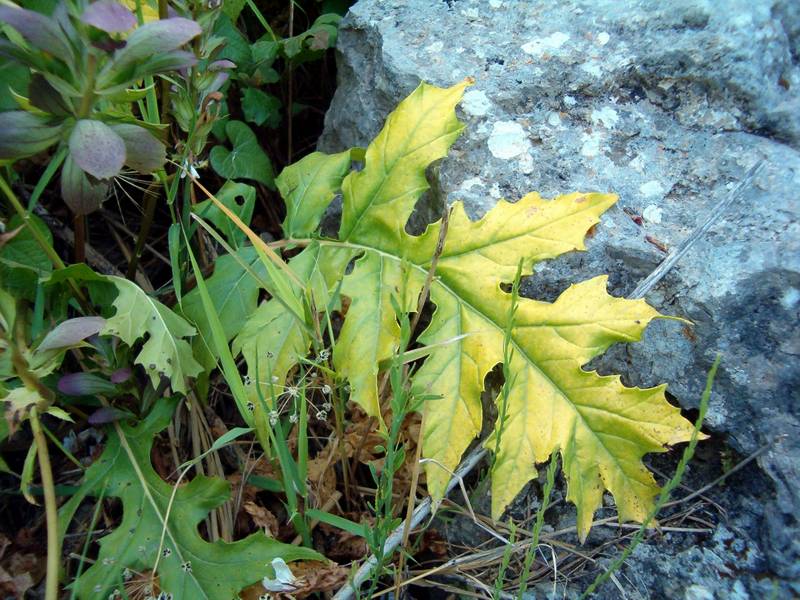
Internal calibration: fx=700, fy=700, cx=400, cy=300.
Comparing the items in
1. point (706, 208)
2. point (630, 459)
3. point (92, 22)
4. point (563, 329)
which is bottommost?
point (630, 459)

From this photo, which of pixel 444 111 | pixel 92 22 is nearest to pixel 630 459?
pixel 444 111

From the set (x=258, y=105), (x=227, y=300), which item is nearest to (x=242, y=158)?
(x=258, y=105)

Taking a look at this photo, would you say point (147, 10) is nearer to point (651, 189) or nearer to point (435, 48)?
point (435, 48)

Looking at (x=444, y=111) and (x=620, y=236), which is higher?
(x=444, y=111)

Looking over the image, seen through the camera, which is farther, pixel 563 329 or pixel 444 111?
pixel 444 111

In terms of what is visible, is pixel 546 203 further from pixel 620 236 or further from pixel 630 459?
pixel 630 459

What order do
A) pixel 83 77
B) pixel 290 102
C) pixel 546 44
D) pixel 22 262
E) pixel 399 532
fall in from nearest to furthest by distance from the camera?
pixel 83 77, pixel 399 532, pixel 22 262, pixel 546 44, pixel 290 102

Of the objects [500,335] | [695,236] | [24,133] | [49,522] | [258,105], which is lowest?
[49,522]
